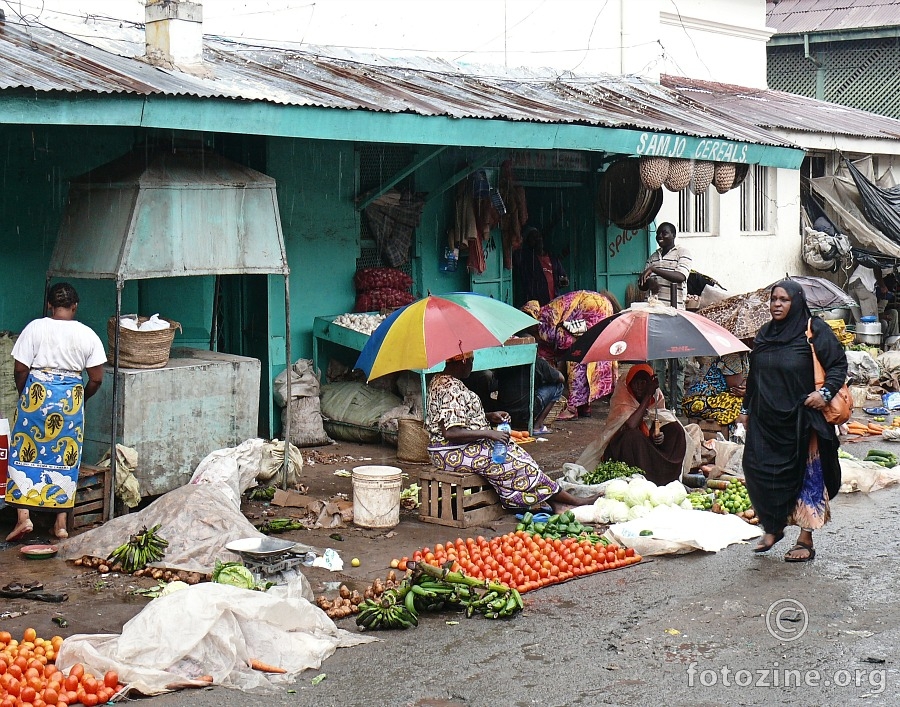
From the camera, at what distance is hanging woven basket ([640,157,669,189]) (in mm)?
12312

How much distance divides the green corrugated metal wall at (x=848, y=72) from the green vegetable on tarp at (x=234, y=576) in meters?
21.3

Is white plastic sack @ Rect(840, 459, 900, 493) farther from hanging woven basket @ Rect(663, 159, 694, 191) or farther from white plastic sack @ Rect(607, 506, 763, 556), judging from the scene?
hanging woven basket @ Rect(663, 159, 694, 191)

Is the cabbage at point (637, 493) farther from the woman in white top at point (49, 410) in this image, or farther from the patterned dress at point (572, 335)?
the patterned dress at point (572, 335)

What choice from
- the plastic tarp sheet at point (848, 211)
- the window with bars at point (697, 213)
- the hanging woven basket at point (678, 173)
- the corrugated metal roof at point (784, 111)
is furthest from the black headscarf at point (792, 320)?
the plastic tarp sheet at point (848, 211)

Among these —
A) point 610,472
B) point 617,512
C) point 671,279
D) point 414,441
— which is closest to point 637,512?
point 617,512

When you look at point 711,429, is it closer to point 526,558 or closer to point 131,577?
point 526,558

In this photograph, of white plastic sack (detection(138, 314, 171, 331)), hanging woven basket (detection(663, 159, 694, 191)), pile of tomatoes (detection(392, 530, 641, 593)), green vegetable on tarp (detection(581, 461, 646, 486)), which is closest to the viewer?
pile of tomatoes (detection(392, 530, 641, 593))

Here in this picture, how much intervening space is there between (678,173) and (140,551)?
771 cm

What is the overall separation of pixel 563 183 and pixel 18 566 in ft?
29.4

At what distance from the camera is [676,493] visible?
870 cm

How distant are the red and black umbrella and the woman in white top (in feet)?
12.7

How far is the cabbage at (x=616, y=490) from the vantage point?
8641mm

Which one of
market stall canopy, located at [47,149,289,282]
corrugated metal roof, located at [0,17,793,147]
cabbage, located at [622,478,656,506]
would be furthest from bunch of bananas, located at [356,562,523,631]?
corrugated metal roof, located at [0,17,793,147]

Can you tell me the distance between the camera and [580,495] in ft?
29.8
